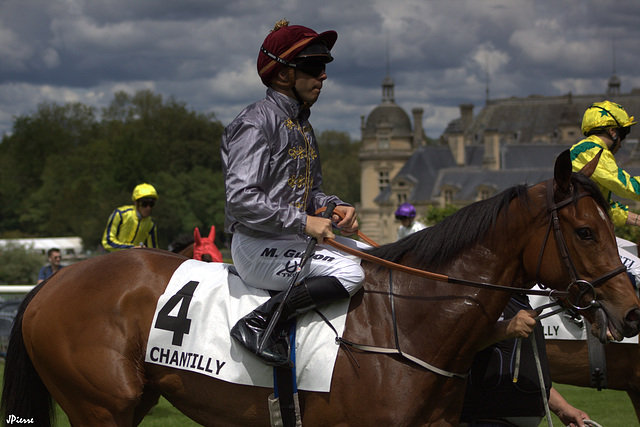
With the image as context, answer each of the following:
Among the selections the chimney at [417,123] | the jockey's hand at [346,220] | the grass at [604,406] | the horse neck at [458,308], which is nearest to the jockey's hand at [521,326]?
the horse neck at [458,308]

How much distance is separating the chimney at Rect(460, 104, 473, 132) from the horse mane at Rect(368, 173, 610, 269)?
94735mm

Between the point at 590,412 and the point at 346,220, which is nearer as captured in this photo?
the point at 346,220

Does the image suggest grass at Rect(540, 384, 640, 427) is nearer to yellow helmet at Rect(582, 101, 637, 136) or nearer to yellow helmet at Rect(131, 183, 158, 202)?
yellow helmet at Rect(582, 101, 637, 136)

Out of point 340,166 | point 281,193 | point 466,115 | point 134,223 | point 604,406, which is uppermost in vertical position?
point 466,115

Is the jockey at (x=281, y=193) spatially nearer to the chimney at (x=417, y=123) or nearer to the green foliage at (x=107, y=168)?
the green foliage at (x=107, y=168)

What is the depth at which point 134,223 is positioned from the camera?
9.31m

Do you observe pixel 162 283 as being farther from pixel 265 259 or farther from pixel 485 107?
pixel 485 107

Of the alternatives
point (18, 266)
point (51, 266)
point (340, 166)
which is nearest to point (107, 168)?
point (340, 166)

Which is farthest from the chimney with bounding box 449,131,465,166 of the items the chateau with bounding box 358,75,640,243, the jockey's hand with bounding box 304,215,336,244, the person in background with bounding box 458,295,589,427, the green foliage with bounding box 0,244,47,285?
the jockey's hand with bounding box 304,215,336,244

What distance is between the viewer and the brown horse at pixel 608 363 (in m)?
5.33

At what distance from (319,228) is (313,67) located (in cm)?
93

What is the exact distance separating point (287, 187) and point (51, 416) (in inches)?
86.7

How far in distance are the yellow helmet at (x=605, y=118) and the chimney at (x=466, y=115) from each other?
92761 mm

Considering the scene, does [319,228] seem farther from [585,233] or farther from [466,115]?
[466,115]
